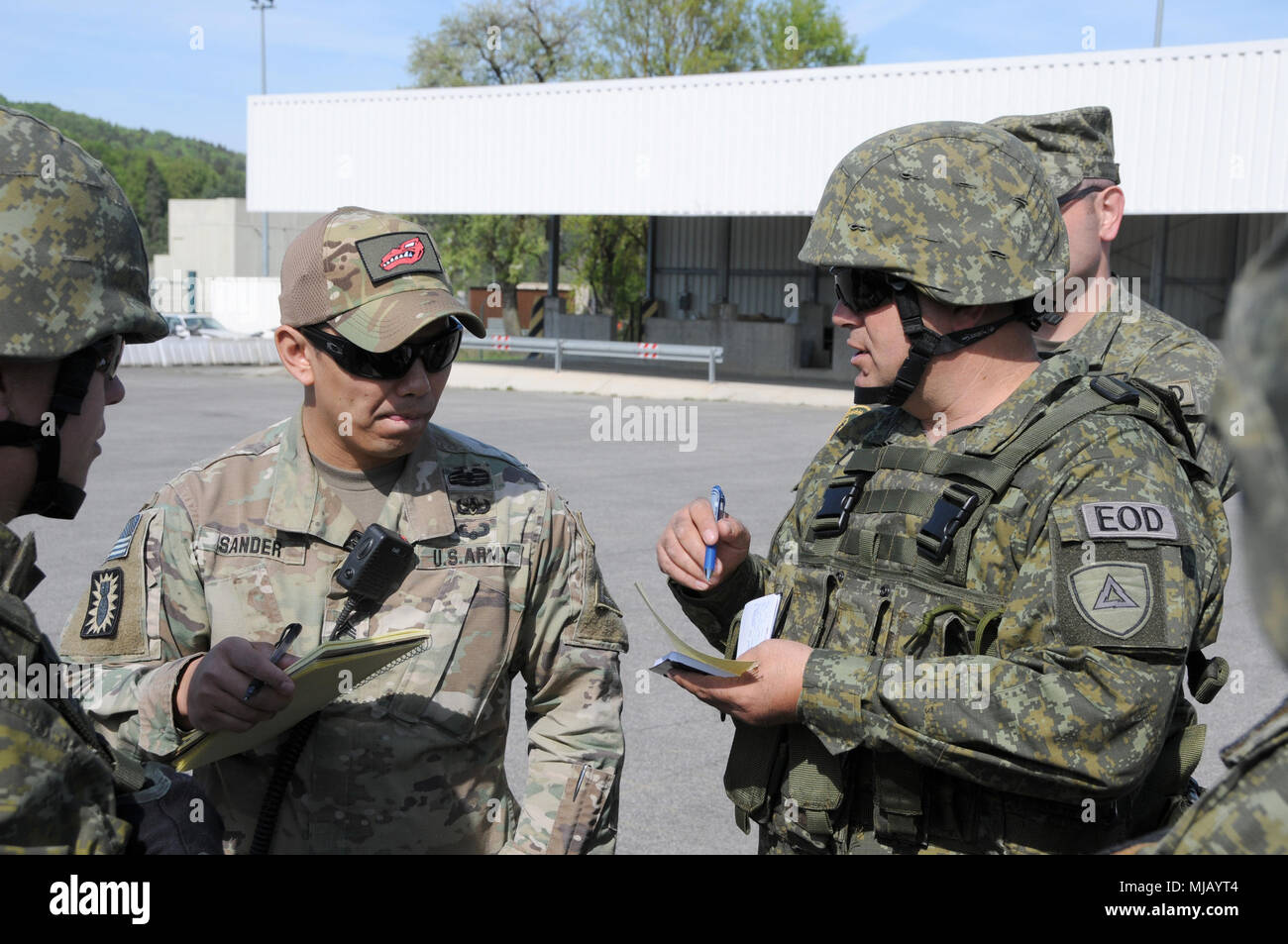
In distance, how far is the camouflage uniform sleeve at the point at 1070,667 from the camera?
1960 millimetres

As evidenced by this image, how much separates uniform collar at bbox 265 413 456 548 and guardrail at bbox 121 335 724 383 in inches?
814

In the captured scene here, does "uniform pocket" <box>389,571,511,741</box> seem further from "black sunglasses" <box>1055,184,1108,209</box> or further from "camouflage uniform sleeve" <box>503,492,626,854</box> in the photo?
"black sunglasses" <box>1055,184,1108,209</box>

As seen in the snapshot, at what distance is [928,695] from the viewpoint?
6.78 feet

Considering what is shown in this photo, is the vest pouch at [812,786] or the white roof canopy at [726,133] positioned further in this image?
the white roof canopy at [726,133]

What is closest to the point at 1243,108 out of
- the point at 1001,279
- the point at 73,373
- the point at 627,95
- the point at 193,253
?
the point at 627,95

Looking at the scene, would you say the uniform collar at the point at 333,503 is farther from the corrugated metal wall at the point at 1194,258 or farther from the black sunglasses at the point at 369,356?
the corrugated metal wall at the point at 1194,258

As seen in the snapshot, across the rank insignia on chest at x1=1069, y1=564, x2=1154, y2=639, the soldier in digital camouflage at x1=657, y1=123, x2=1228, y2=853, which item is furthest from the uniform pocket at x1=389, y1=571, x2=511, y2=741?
the rank insignia on chest at x1=1069, y1=564, x2=1154, y2=639

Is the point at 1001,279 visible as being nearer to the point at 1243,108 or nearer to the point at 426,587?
the point at 426,587

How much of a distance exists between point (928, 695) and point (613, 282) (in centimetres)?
3582

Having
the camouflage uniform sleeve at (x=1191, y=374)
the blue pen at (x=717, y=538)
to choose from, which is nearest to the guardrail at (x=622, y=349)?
the camouflage uniform sleeve at (x=1191, y=374)

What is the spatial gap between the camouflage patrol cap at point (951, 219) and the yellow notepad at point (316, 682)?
47.3 inches

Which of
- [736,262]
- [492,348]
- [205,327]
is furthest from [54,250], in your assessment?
[205,327]

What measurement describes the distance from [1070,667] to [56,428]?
68.9 inches

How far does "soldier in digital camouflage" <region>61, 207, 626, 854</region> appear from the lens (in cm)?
237
